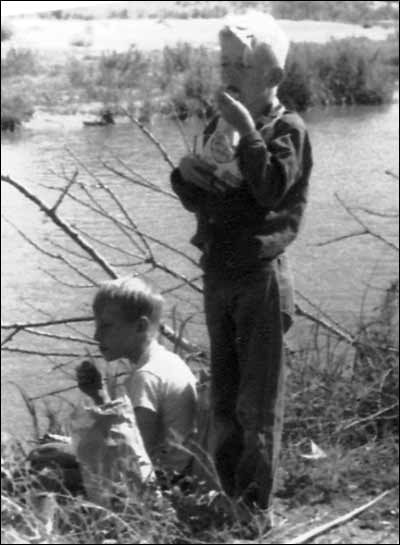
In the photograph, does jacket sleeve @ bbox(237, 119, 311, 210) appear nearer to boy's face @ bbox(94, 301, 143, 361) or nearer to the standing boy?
the standing boy

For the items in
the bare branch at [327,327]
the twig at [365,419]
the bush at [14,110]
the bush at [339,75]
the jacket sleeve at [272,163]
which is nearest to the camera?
the jacket sleeve at [272,163]

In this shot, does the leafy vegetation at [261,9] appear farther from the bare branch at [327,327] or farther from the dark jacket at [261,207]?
the bare branch at [327,327]

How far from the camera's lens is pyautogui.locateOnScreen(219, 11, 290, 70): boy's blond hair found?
101 inches

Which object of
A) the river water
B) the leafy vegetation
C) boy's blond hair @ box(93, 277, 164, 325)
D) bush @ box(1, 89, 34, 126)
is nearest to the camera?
boy's blond hair @ box(93, 277, 164, 325)

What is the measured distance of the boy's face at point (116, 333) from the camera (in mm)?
2986

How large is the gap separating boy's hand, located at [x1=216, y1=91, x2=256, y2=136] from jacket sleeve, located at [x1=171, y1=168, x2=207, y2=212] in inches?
7.3

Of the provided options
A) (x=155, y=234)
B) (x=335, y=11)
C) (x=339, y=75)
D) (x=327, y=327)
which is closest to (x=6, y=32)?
(x=155, y=234)

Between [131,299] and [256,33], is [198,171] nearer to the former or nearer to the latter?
[256,33]

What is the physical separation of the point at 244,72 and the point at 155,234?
4.83 meters

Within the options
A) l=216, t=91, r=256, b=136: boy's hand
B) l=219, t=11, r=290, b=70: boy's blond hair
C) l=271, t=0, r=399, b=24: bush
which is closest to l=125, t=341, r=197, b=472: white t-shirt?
l=216, t=91, r=256, b=136: boy's hand

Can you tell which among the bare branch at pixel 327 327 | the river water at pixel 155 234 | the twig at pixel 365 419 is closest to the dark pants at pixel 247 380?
the twig at pixel 365 419

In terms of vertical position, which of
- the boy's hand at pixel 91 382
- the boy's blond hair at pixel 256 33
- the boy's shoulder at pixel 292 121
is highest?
the boy's blond hair at pixel 256 33

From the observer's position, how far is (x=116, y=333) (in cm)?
299

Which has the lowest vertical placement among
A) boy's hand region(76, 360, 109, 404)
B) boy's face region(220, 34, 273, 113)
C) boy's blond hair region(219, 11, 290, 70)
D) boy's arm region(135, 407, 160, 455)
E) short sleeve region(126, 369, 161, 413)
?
boy's arm region(135, 407, 160, 455)
